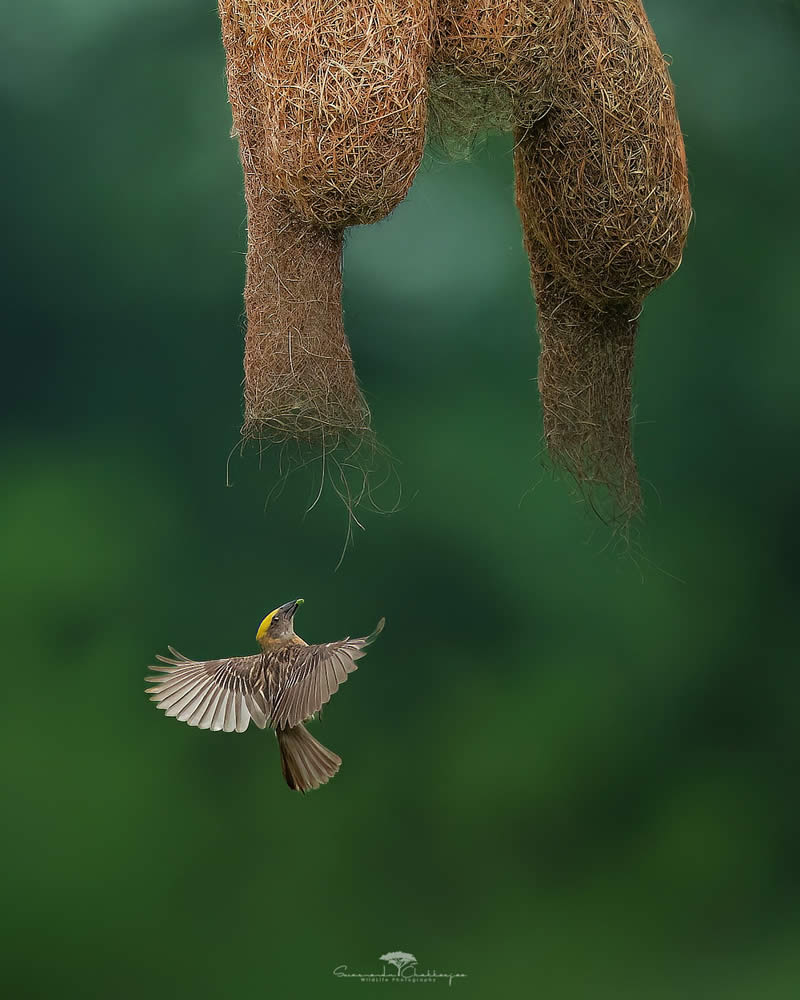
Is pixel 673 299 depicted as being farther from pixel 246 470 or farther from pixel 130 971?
pixel 130 971

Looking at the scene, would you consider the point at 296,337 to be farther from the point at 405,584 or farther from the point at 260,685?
the point at 405,584

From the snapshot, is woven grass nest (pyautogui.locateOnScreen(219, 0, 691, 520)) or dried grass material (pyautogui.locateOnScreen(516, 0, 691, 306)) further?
dried grass material (pyautogui.locateOnScreen(516, 0, 691, 306))

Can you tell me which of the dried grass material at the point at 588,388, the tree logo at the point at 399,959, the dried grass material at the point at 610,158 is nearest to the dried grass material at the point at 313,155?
the dried grass material at the point at 610,158

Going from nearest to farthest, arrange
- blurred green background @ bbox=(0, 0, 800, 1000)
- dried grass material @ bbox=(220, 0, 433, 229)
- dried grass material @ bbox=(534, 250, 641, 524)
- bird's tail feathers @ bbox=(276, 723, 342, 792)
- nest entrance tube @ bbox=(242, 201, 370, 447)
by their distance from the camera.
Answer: dried grass material @ bbox=(220, 0, 433, 229)
nest entrance tube @ bbox=(242, 201, 370, 447)
bird's tail feathers @ bbox=(276, 723, 342, 792)
dried grass material @ bbox=(534, 250, 641, 524)
blurred green background @ bbox=(0, 0, 800, 1000)

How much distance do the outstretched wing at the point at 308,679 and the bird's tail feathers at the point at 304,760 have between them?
A: 80 mm

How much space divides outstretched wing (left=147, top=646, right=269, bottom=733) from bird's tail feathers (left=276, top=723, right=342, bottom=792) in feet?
0.34

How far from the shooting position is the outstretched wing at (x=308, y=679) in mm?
1222

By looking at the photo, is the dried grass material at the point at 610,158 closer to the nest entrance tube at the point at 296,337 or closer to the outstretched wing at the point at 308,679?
the nest entrance tube at the point at 296,337

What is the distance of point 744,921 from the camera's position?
79.7 inches

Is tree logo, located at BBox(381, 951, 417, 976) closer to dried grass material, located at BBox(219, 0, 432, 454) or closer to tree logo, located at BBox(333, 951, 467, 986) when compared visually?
tree logo, located at BBox(333, 951, 467, 986)

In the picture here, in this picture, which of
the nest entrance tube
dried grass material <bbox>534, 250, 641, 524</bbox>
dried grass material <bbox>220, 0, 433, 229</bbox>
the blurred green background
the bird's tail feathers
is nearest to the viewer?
dried grass material <bbox>220, 0, 433, 229</bbox>

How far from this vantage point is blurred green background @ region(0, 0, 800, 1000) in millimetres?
1882

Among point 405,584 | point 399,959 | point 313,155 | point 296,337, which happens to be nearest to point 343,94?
point 313,155

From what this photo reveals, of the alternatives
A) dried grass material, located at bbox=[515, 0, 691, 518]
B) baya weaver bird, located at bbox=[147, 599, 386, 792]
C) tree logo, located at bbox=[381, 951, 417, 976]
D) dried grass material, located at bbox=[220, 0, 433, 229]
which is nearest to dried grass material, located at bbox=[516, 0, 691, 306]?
dried grass material, located at bbox=[515, 0, 691, 518]
